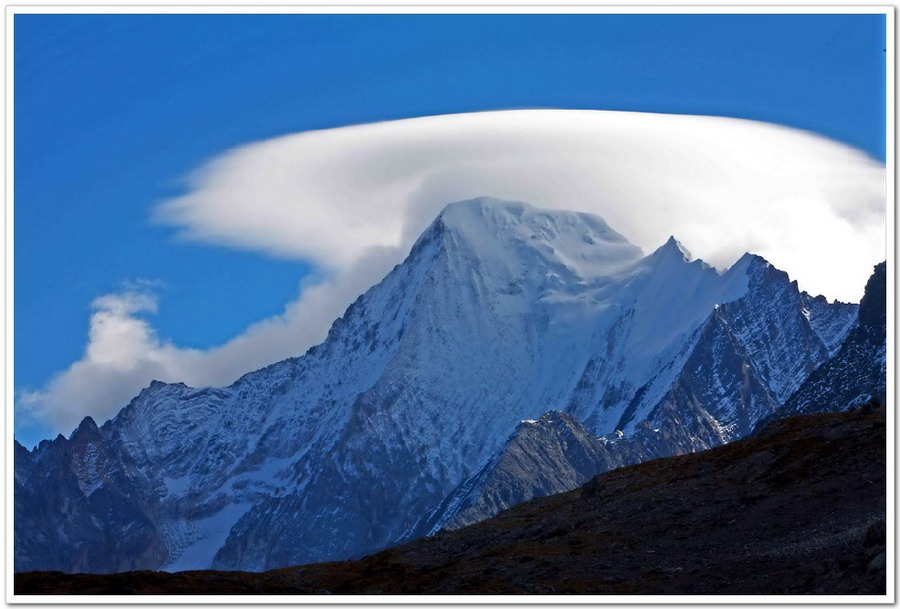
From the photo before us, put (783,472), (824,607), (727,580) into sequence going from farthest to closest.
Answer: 1. (783,472)
2. (727,580)
3. (824,607)

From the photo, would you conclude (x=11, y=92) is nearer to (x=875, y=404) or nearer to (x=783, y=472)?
(x=783, y=472)

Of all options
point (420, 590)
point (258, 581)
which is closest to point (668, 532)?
point (420, 590)

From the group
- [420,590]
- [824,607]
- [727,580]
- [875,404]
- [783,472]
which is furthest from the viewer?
[875,404]

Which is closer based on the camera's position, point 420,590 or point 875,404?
point 420,590

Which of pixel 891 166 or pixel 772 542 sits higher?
pixel 891 166

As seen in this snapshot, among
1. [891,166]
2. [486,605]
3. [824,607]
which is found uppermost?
[891,166]
